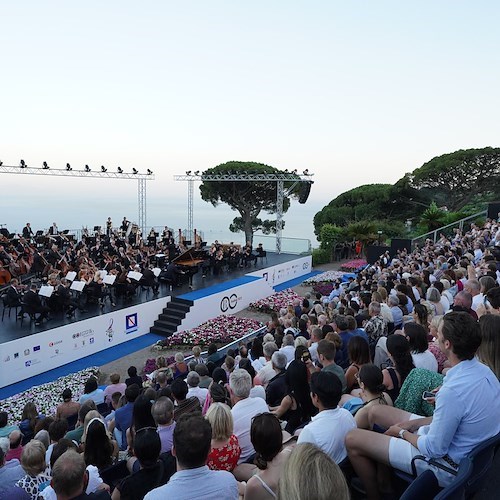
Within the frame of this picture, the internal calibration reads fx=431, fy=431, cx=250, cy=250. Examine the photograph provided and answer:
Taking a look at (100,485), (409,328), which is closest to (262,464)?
(100,485)

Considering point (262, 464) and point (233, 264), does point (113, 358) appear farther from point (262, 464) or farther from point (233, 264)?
point (262, 464)

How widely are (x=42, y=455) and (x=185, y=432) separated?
219cm

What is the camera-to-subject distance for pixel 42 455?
3.73 m

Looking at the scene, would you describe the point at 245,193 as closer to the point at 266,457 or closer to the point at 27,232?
the point at 27,232

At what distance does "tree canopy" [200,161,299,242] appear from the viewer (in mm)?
36406

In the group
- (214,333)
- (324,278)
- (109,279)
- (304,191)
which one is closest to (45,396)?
(109,279)

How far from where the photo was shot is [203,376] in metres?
6.06

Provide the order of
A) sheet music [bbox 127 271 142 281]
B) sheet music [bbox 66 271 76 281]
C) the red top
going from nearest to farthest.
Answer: the red top
sheet music [bbox 66 271 76 281]
sheet music [bbox 127 271 142 281]

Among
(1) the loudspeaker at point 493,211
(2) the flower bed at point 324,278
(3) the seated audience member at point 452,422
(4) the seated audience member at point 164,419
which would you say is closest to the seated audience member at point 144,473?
(4) the seated audience member at point 164,419

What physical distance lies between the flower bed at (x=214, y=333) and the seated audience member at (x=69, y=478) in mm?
10500

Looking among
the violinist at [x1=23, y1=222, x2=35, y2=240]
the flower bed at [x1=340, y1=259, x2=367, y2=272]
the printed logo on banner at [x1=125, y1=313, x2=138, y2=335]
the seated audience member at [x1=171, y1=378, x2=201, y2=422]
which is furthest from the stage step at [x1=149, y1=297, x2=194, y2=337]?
the flower bed at [x1=340, y1=259, x2=367, y2=272]

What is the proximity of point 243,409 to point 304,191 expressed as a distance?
31.2m

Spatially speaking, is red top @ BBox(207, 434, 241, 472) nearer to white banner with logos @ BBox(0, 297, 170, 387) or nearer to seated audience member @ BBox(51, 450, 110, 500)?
seated audience member @ BBox(51, 450, 110, 500)

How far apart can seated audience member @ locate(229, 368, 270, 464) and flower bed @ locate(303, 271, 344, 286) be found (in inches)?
750
